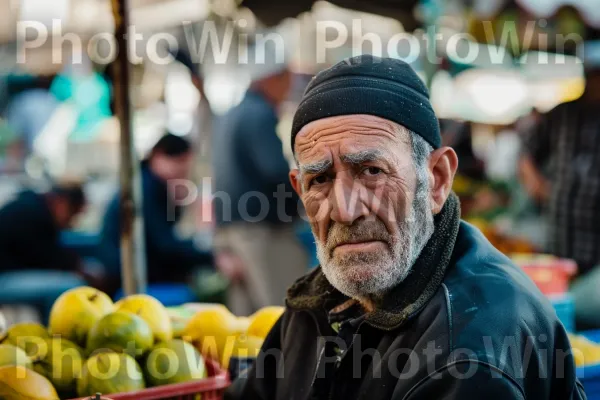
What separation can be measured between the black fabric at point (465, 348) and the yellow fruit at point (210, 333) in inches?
23.0

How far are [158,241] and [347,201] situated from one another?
3.92 metres

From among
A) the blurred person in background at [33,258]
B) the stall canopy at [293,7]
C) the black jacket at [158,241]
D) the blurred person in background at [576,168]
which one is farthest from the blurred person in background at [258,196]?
the blurred person in background at [576,168]

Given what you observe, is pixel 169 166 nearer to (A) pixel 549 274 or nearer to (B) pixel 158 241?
(B) pixel 158 241

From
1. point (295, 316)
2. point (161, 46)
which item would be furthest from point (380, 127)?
point (161, 46)

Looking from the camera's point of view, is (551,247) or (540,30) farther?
(540,30)

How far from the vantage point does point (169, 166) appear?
5602 mm

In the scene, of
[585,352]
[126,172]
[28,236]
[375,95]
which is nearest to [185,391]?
[375,95]

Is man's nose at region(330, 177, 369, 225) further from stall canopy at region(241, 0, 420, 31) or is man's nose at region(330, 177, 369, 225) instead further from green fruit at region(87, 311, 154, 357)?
stall canopy at region(241, 0, 420, 31)

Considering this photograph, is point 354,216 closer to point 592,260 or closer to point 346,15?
point 592,260

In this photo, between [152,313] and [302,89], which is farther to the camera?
[302,89]

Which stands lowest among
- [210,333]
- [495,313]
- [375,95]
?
[210,333]

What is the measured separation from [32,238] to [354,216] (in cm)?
483

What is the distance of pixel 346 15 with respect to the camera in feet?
16.9

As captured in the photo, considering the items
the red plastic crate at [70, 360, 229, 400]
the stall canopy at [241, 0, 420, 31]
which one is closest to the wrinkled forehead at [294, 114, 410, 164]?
the red plastic crate at [70, 360, 229, 400]
